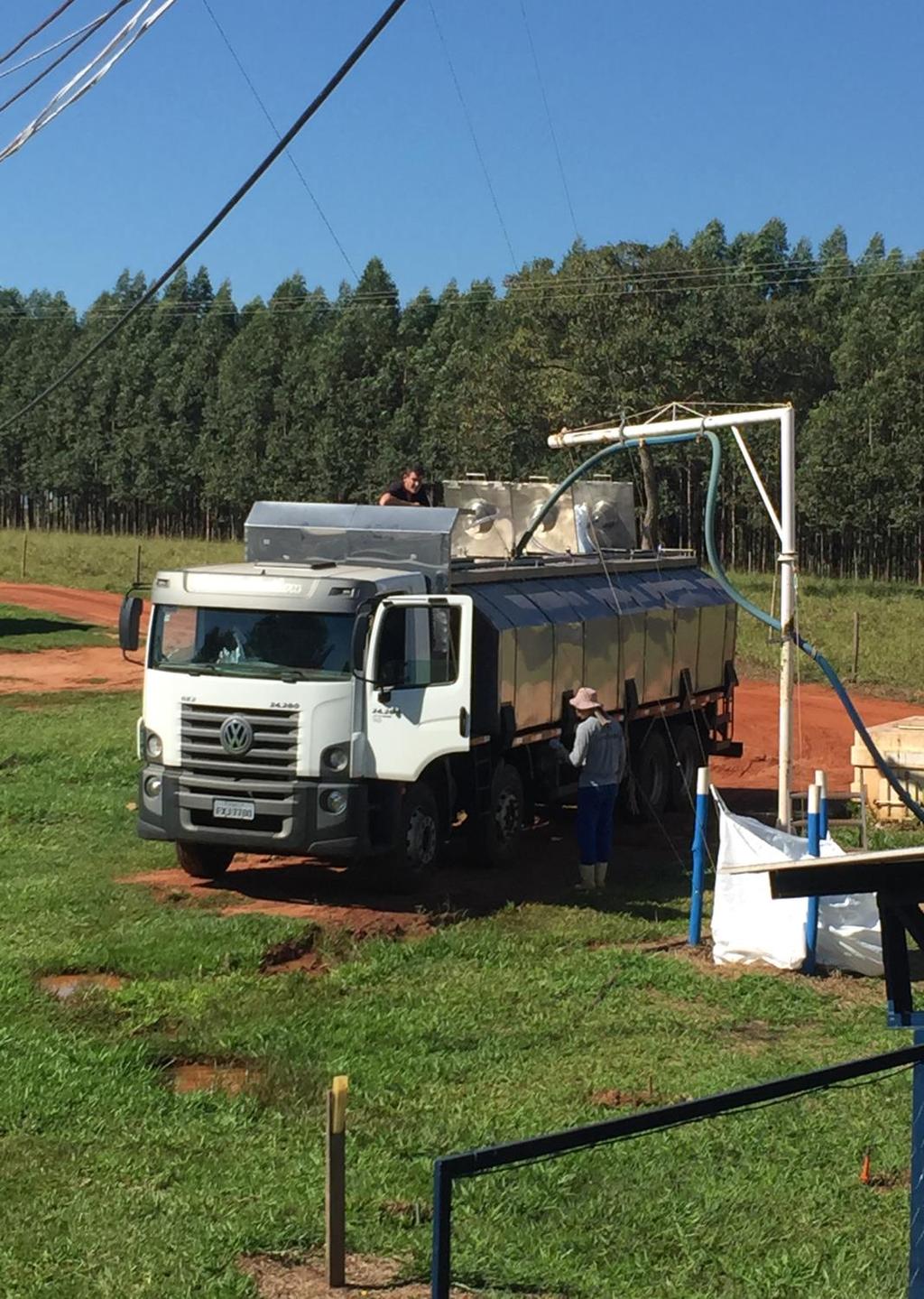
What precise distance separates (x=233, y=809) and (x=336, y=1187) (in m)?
8.03

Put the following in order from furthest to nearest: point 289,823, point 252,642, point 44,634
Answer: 1. point 44,634
2. point 252,642
3. point 289,823

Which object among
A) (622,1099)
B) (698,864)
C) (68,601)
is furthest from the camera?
(68,601)

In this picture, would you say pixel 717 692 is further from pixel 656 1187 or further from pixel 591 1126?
pixel 591 1126

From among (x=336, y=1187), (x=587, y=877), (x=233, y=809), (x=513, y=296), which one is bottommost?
(x=587, y=877)

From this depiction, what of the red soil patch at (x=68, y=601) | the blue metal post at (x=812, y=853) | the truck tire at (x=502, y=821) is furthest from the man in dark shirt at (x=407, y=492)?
the red soil patch at (x=68, y=601)

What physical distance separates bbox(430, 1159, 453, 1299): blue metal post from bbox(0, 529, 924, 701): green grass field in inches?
875

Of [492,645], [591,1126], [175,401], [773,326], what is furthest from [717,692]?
[175,401]

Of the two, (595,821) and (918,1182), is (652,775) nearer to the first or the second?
(595,821)

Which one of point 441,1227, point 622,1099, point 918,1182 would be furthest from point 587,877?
point 441,1227

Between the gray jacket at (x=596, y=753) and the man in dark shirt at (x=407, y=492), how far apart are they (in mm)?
3836

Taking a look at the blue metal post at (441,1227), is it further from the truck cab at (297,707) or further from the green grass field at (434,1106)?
the truck cab at (297,707)

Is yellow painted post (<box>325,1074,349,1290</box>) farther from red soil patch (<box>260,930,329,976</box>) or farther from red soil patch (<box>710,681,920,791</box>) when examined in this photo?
red soil patch (<box>710,681,920,791</box>)

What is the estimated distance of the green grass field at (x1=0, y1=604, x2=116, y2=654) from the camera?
1442 inches

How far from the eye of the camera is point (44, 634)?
38656 millimetres
